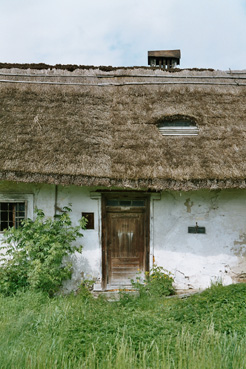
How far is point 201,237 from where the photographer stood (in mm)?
6988

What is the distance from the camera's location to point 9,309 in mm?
4926

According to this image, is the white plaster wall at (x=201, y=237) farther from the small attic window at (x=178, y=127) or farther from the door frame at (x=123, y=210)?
the small attic window at (x=178, y=127)

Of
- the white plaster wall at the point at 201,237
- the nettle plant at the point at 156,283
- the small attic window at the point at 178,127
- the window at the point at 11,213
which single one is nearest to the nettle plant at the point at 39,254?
the window at the point at 11,213

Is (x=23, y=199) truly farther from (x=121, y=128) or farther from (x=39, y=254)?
(x=121, y=128)

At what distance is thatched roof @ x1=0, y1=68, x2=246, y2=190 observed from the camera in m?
6.27

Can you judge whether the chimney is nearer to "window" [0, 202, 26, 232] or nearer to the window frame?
the window frame

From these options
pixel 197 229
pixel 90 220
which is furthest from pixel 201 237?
pixel 90 220

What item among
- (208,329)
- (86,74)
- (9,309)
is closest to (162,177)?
(208,329)

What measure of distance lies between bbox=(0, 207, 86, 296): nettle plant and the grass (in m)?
0.64

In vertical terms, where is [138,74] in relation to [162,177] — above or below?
above

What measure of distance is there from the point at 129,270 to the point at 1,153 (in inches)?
135

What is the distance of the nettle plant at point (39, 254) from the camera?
5.92m

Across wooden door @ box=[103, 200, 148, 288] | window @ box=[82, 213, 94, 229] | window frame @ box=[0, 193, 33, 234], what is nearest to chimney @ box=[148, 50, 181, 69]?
wooden door @ box=[103, 200, 148, 288]

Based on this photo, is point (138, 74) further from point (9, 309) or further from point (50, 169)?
point (9, 309)
